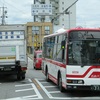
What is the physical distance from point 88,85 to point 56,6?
12195 cm

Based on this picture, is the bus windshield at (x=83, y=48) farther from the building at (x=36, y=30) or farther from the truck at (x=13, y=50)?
the building at (x=36, y=30)

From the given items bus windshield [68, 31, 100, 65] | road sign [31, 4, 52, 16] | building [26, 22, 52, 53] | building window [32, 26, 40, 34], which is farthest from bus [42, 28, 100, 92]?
building window [32, 26, 40, 34]

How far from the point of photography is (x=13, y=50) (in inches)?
770

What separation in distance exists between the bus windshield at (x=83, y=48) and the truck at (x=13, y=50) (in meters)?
6.97

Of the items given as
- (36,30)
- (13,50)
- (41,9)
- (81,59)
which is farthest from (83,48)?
(36,30)

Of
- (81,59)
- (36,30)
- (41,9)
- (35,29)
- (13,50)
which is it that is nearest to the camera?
(81,59)

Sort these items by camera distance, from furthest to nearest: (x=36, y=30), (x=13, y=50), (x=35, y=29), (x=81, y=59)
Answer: (x=35, y=29), (x=36, y=30), (x=13, y=50), (x=81, y=59)

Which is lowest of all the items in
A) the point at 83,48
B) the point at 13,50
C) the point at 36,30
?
the point at 13,50

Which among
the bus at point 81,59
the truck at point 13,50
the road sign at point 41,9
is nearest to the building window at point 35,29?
the road sign at point 41,9

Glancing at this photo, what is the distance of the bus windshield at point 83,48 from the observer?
12828 mm

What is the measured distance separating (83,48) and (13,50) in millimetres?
7520

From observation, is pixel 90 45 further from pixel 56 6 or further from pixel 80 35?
pixel 56 6

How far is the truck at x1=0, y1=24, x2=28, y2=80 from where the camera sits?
762 inches

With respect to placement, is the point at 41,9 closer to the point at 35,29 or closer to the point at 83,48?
the point at 35,29
